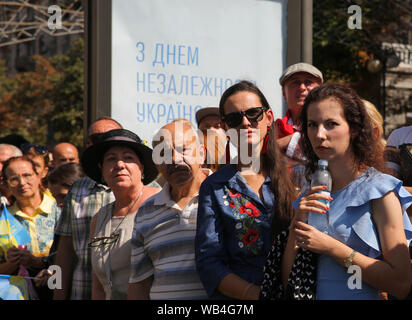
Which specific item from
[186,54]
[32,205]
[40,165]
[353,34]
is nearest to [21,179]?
[32,205]

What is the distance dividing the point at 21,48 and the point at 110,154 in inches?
1548

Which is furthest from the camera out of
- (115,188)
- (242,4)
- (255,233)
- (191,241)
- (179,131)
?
(242,4)

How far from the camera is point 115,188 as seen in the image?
4191 mm

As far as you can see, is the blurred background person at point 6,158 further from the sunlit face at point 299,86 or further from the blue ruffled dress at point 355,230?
the blue ruffled dress at point 355,230

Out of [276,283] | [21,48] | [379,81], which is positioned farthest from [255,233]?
[21,48]

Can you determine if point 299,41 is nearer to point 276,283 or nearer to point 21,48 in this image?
point 276,283

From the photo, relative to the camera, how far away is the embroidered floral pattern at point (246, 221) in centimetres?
331

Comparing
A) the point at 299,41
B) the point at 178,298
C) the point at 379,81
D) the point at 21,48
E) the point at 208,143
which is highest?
the point at 21,48

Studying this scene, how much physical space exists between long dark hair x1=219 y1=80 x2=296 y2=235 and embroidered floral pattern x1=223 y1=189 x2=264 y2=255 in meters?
0.09

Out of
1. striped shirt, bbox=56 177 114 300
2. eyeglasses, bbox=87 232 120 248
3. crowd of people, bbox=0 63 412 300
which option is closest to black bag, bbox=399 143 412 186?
crowd of people, bbox=0 63 412 300

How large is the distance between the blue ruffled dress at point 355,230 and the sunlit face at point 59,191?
9.97 feet

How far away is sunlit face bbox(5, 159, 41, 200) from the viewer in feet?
18.3

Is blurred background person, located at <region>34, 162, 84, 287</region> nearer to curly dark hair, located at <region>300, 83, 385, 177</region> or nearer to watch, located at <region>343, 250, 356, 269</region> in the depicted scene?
curly dark hair, located at <region>300, 83, 385, 177</region>

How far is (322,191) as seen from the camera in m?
2.87
